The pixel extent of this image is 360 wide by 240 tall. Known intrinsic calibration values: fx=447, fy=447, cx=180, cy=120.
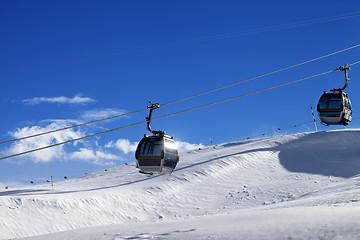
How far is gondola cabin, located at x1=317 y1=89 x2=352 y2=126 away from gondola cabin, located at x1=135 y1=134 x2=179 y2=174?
6.25 metres

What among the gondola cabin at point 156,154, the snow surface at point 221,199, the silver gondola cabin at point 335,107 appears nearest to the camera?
the gondola cabin at point 156,154

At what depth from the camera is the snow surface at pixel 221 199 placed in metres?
14.2

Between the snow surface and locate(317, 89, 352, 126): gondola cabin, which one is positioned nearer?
the snow surface

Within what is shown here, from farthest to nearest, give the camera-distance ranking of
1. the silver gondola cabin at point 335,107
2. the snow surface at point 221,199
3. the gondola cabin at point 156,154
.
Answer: the silver gondola cabin at point 335,107, the snow surface at point 221,199, the gondola cabin at point 156,154

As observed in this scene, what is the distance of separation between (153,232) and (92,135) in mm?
4975

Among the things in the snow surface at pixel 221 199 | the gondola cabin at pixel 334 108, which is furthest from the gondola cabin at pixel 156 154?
the gondola cabin at pixel 334 108

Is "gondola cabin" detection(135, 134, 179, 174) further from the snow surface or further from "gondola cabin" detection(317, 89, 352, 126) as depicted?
"gondola cabin" detection(317, 89, 352, 126)

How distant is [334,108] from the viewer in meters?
15.9

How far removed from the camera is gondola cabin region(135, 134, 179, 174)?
41.7ft

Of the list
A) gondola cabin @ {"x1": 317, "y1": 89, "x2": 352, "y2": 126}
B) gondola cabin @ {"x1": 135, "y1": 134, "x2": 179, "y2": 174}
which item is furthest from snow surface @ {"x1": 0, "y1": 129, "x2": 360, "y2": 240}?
gondola cabin @ {"x1": 317, "y1": 89, "x2": 352, "y2": 126}

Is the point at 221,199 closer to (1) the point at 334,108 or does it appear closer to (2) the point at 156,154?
(1) the point at 334,108

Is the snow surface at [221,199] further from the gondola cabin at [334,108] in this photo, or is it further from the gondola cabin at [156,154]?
the gondola cabin at [334,108]

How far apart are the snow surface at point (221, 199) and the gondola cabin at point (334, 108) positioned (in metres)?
3.15

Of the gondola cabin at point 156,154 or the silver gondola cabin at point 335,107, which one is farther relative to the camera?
the silver gondola cabin at point 335,107
